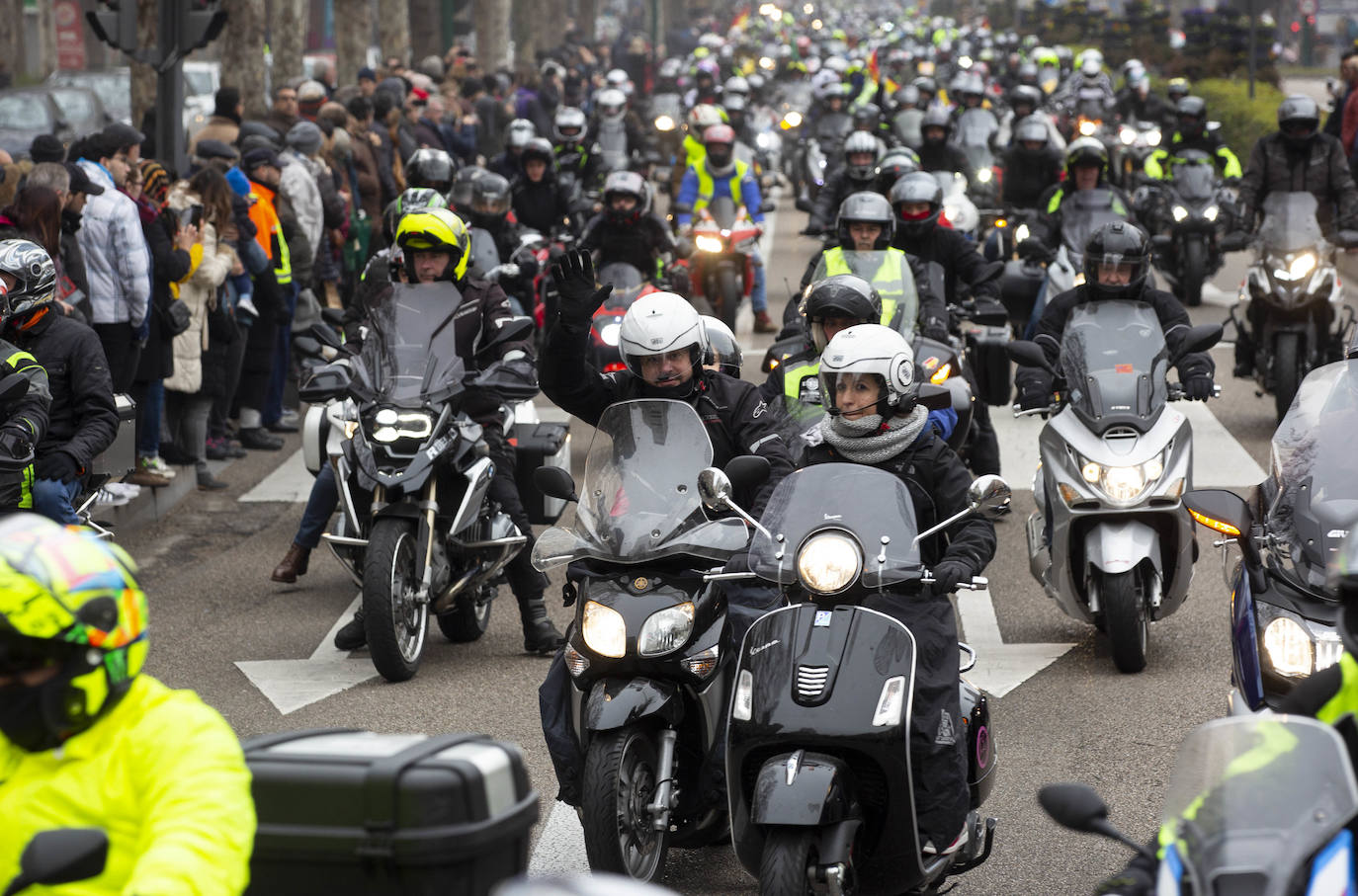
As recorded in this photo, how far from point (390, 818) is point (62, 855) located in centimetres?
63

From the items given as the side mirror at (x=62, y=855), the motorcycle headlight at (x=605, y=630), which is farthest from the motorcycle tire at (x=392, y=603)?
the side mirror at (x=62, y=855)

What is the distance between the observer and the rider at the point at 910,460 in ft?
18.0

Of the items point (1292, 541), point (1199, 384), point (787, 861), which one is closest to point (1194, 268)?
point (1199, 384)

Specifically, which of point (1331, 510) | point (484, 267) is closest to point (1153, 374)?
point (1331, 510)

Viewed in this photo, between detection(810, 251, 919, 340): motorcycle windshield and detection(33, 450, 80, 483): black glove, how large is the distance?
12.1 ft

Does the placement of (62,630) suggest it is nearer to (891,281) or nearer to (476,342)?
(476,342)

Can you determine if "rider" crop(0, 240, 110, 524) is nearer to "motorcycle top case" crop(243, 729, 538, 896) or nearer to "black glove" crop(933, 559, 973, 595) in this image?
"black glove" crop(933, 559, 973, 595)

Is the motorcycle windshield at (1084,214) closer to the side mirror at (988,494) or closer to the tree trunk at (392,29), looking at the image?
the side mirror at (988,494)

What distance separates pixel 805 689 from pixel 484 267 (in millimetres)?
8381

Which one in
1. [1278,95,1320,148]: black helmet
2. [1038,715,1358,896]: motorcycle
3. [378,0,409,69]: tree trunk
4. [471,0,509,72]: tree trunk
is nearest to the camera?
[1038,715,1358,896]: motorcycle

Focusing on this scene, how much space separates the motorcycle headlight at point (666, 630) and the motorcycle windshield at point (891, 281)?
4233 millimetres

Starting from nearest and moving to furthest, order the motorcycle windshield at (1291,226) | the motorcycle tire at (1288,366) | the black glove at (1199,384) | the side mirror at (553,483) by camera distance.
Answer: the side mirror at (553,483) → the black glove at (1199,384) → the motorcycle tire at (1288,366) → the motorcycle windshield at (1291,226)

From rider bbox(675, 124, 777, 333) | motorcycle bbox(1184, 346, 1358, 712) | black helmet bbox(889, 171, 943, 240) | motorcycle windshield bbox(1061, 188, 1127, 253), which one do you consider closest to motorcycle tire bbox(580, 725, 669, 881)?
motorcycle bbox(1184, 346, 1358, 712)

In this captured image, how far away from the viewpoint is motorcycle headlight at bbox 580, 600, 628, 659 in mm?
5892
